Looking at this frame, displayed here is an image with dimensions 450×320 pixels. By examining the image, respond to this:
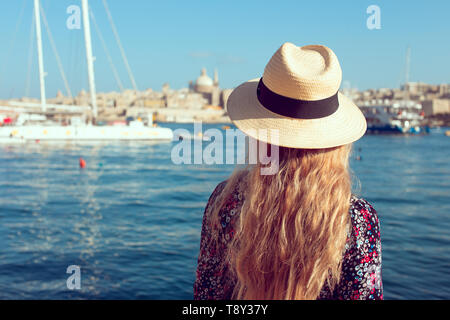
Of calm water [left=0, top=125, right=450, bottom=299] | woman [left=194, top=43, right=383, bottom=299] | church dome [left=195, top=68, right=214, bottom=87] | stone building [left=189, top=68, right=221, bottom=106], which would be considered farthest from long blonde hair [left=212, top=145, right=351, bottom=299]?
church dome [left=195, top=68, right=214, bottom=87]

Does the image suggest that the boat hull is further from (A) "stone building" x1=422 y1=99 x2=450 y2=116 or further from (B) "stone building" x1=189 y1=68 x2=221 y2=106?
(B) "stone building" x1=189 y1=68 x2=221 y2=106

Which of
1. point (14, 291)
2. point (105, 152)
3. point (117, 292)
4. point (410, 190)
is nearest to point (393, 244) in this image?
point (117, 292)

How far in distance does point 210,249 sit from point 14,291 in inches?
239

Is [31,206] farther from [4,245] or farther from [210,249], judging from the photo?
[210,249]

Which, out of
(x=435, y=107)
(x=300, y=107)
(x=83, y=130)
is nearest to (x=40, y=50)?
(x=83, y=130)

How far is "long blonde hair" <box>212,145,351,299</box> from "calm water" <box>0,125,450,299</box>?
18.1 feet

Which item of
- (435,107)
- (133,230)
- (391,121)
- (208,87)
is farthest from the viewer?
→ (208,87)

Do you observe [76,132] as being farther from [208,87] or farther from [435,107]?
[208,87]

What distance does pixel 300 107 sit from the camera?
153cm

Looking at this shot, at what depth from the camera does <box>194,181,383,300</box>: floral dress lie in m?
1.47

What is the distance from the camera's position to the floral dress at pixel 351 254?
1468 mm

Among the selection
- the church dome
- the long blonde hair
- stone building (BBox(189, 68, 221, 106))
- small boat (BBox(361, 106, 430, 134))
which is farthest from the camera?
the church dome

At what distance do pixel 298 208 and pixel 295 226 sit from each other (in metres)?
0.06

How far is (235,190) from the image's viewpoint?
5.19 ft
